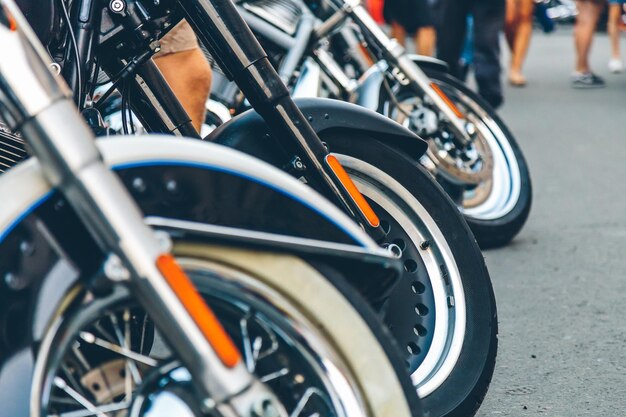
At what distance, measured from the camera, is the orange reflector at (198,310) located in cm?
170

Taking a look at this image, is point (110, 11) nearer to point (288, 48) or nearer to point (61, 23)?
point (61, 23)

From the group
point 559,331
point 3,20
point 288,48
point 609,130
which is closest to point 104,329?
point 3,20

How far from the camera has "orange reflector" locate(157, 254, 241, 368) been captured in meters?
1.70

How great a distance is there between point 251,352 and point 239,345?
39 millimetres

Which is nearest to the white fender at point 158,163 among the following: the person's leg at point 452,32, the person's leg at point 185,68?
the person's leg at point 185,68

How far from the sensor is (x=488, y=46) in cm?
734

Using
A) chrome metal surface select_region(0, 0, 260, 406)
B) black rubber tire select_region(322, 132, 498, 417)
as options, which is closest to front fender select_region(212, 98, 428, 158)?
black rubber tire select_region(322, 132, 498, 417)

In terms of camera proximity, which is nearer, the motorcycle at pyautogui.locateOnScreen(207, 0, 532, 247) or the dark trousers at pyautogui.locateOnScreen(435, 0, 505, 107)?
the motorcycle at pyautogui.locateOnScreen(207, 0, 532, 247)

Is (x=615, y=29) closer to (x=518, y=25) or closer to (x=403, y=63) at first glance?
(x=518, y=25)

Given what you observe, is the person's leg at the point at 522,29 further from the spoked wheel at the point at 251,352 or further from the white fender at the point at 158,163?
the spoked wheel at the point at 251,352

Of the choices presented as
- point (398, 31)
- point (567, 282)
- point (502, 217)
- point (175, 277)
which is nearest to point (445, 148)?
point (502, 217)

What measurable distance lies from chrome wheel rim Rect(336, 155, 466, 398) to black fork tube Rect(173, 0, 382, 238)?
0.14m

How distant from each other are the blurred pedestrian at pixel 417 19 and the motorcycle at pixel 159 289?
262 inches

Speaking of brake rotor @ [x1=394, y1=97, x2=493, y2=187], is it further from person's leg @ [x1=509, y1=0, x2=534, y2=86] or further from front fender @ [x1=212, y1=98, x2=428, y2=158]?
person's leg @ [x1=509, y1=0, x2=534, y2=86]
